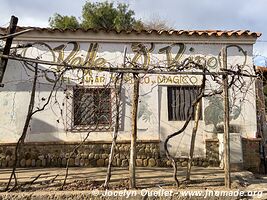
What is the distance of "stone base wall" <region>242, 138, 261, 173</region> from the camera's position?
9602 millimetres

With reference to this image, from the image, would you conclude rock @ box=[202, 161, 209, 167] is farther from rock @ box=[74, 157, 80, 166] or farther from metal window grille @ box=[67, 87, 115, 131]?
rock @ box=[74, 157, 80, 166]

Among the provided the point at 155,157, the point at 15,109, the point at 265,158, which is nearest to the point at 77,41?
the point at 15,109

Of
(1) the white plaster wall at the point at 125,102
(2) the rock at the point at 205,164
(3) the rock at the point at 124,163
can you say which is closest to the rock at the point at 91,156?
(1) the white plaster wall at the point at 125,102

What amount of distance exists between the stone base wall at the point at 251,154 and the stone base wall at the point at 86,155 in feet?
2.86

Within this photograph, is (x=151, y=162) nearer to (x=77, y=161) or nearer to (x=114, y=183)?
(x=77, y=161)

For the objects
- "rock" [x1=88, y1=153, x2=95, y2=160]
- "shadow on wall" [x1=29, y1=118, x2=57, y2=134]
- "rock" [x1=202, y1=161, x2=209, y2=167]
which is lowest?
"rock" [x1=202, y1=161, x2=209, y2=167]

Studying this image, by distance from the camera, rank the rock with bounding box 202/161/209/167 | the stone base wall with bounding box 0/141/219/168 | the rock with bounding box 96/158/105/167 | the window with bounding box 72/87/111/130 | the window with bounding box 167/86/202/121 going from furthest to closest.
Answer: the window with bounding box 167/86/202/121
the window with bounding box 72/87/111/130
the rock with bounding box 202/161/209/167
the rock with bounding box 96/158/105/167
the stone base wall with bounding box 0/141/219/168

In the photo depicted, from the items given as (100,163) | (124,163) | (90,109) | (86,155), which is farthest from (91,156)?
(90,109)

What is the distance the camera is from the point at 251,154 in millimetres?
9680

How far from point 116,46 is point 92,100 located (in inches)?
70.9

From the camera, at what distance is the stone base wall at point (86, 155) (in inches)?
372

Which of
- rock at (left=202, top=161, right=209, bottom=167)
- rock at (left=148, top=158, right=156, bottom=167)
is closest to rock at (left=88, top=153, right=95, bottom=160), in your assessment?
rock at (left=148, top=158, right=156, bottom=167)

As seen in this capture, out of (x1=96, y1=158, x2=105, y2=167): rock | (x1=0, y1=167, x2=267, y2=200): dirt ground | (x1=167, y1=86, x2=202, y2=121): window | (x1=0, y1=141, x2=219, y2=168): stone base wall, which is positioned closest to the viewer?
(x1=0, y1=167, x2=267, y2=200): dirt ground

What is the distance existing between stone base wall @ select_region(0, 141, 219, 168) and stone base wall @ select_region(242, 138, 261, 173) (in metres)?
0.87
